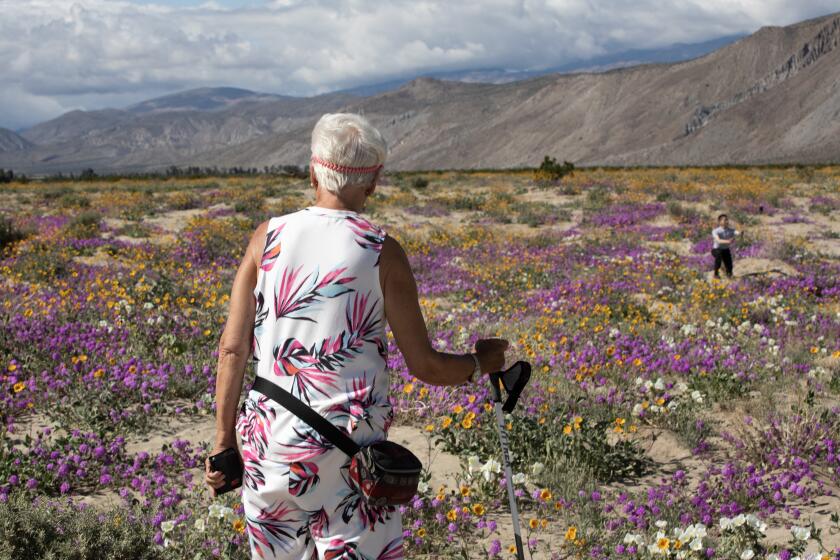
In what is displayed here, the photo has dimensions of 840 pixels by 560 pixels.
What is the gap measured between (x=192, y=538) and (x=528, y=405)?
3068 mm

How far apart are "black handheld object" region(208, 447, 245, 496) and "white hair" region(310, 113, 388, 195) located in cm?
116

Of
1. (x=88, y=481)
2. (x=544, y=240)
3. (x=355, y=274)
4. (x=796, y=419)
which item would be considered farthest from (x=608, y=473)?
(x=544, y=240)

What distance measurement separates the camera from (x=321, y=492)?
245cm

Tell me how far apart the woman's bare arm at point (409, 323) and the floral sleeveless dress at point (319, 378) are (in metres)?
0.05

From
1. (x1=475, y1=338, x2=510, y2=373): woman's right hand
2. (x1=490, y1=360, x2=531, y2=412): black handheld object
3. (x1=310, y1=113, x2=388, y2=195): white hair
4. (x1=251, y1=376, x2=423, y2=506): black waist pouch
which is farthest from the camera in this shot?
(x1=490, y1=360, x2=531, y2=412): black handheld object

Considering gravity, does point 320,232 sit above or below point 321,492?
above

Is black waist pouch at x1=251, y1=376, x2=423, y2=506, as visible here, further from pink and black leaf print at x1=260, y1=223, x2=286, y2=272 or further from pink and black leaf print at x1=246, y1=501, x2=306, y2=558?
pink and black leaf print at x1=260, y1=223, x2=286, y2=272

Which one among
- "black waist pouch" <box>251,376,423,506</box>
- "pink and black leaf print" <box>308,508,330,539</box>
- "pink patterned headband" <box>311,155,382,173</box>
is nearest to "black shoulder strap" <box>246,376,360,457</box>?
"black waist pouch" <box>251,376,423,506</box>

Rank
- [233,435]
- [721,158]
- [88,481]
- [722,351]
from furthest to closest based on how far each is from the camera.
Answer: [721,158] → [722,351] → [88,481] → [233,435]

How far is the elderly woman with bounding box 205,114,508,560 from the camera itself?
8.00ft

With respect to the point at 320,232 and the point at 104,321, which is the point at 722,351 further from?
the point at 104,321

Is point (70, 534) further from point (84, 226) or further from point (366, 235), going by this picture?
point (84, 226)

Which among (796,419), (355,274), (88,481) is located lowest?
(88,481)

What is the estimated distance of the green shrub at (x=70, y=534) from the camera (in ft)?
11.8
